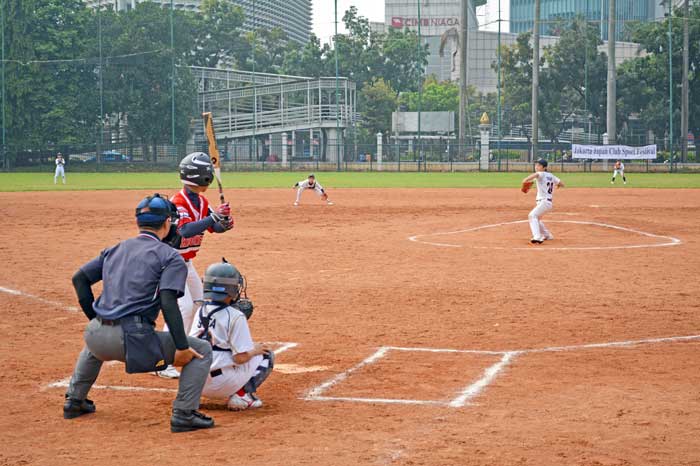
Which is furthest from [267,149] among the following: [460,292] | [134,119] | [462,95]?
[460,292]

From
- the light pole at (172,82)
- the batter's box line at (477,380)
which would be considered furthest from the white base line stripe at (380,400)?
the light pole at (172,82)

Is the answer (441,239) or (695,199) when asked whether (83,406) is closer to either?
(441,239)

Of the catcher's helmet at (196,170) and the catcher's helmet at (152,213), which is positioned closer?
Result: the catcher's helmet at (152,213)

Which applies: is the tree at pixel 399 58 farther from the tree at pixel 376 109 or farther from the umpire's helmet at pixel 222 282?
the umpire's helmet at pixel 222 282

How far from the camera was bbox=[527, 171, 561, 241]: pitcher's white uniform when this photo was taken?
20812 mm

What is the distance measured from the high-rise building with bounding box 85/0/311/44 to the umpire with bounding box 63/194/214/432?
101 metres

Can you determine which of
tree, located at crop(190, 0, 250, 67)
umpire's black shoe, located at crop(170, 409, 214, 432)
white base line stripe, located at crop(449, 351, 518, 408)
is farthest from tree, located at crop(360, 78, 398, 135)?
umpire's black shoe, located at crop(170, 409, 214, 432)

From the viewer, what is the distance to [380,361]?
9.56 metres

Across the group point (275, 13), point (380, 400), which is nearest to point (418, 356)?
point (380, 400)

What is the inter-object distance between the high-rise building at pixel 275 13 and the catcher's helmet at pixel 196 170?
98.6 m

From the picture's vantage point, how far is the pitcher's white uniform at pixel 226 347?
754 cm

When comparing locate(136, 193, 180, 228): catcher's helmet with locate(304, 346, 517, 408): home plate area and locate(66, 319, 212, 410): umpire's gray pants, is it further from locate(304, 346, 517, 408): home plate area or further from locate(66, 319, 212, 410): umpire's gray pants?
locate(304, 346, 517, 408): home plate area

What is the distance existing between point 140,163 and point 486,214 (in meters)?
52.4

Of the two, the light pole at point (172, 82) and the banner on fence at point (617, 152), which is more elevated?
the light pole at point (172, 82)
